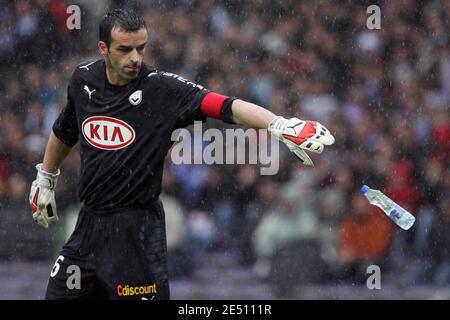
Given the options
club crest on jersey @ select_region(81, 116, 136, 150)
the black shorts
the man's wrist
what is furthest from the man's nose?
the man's wrist

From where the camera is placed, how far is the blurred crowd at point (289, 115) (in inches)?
A: 378

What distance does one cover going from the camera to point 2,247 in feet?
31.9

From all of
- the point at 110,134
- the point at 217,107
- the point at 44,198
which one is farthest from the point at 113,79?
the point at 44,198

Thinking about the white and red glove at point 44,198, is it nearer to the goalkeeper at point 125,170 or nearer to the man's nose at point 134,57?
the goalkeeper at point 125,170

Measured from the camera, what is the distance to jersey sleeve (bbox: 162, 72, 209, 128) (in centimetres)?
568

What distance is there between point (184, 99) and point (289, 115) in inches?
173

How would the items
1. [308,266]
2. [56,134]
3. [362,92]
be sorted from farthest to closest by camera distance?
[362,92] < [308,266] < [56,134]

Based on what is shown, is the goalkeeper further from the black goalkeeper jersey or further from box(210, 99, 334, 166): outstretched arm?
box(210, 99, 334, 166): outstretched arm

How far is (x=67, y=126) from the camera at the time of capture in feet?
20.1

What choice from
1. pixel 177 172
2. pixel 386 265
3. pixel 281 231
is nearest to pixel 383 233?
pixel 386 265

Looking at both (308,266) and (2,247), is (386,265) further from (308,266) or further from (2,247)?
(2,247)

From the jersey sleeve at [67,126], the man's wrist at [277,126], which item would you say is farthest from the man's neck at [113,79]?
the man's wrist at [277,126]

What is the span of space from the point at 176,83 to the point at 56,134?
0.83 meters

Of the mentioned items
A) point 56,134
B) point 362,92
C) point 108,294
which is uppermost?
point 362,92
